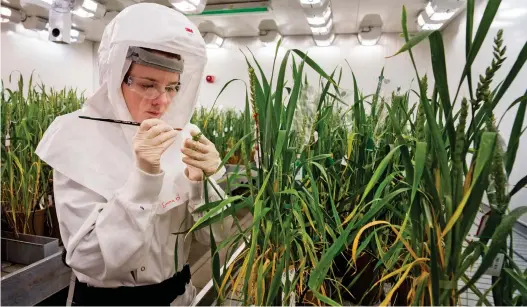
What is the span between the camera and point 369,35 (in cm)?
669

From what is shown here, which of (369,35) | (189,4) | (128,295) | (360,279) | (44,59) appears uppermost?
(369,35)

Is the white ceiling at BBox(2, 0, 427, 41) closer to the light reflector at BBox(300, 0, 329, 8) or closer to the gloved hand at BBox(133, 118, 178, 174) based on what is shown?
the light reflector at BBox(300, 0, 329, 8)

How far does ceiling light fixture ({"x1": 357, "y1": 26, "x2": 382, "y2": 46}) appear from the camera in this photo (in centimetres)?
657

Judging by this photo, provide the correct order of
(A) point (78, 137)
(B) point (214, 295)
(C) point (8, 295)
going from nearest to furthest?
(B) point (214, 295)
(A) point (78, 137)
(C) point (8, 295)

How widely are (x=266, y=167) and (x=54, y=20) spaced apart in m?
3.60

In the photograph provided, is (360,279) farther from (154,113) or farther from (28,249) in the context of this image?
(28,249)

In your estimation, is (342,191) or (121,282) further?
(342,191)

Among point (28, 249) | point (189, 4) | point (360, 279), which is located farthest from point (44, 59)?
point (360, 279)

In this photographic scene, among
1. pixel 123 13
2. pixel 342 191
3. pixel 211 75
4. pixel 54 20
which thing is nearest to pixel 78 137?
pixel 123 13

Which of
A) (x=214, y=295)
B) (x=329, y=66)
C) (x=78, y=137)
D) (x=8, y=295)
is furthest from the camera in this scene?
(x=329, y=66)

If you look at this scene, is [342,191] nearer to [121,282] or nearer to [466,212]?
[466,212]

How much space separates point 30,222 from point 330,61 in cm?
687

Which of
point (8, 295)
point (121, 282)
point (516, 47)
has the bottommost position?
point (8, 295)

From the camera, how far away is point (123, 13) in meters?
0.93
